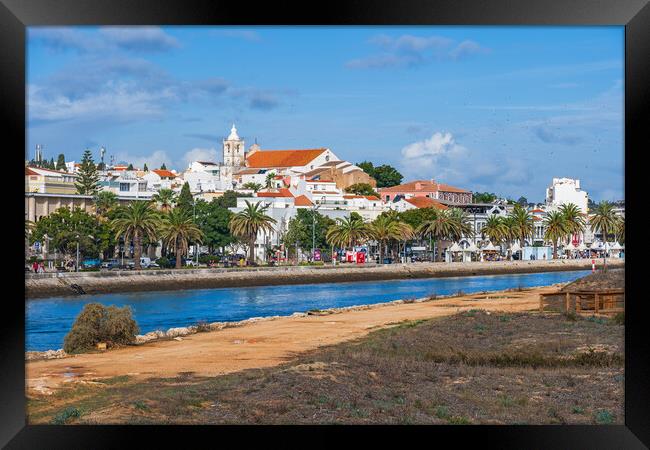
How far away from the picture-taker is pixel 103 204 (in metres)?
34.7

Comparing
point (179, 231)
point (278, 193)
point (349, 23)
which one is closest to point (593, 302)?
point (349, 23)

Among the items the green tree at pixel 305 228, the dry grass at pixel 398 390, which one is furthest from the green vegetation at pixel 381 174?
the dry grass at pixel 398 390

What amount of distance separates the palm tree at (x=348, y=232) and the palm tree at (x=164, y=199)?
6377 millimetres

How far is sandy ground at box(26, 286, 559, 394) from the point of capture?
10.7 m

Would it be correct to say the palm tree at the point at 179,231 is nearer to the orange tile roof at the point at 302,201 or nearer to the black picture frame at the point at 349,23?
the orange tile roof at the point at 302,201

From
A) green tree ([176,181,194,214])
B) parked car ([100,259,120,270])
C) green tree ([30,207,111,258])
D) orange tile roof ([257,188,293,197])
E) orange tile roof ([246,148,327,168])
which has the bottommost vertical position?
parked car ([100,259,120,270])

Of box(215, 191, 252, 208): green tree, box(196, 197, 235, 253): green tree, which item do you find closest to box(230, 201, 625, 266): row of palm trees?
box(196, 197, 235, 253): green tree

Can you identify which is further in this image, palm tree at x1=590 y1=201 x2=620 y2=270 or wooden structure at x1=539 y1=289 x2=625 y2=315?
palm tree at x1=590 y1=201 x2=620 y2=270

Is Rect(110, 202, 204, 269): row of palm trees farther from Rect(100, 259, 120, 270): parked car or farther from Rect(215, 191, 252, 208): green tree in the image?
Rect(215, 191, 252, 208): green tree

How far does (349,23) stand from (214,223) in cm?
3087

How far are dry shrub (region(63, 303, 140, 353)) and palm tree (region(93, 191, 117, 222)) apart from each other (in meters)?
20.7

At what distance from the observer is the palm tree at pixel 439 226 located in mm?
41812
